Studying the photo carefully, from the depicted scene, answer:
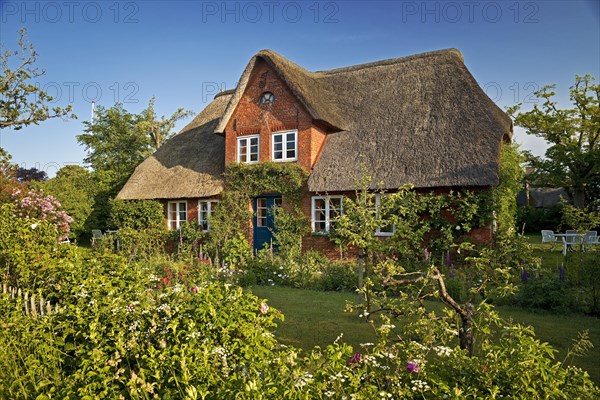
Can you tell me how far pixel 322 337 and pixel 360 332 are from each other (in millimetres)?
623

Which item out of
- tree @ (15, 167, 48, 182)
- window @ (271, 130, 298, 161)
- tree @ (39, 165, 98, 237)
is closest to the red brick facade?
window @ (271, 130, 298, 161)

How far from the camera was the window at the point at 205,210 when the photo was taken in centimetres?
1723

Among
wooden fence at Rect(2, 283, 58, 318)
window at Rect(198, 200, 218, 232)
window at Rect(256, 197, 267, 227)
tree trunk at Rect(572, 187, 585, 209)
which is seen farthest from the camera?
tree trunk at Rect(572, 187, 585, 209)

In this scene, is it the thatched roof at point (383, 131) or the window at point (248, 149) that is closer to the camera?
the thatched roof at point (383, 131)

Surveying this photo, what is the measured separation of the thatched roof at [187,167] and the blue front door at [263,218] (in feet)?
5.70

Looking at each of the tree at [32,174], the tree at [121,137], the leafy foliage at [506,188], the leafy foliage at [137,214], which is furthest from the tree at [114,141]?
the leafy foliage at [506,188]

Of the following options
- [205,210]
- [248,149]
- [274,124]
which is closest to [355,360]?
[274,124]

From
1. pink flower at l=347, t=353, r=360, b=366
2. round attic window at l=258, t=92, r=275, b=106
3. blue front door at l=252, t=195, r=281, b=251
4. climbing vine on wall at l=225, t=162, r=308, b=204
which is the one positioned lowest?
pink flower at l=347, t=353, r=360, b=366

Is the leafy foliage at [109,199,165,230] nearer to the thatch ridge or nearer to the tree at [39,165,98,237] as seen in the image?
the tree at [39,165,98,237]

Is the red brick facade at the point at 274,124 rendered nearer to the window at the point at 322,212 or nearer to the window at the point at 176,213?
the window at the point at 322,212

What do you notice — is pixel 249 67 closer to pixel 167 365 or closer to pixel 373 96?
pixel 373 96

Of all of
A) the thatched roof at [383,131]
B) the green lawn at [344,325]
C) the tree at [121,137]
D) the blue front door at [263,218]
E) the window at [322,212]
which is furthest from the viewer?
the tree at [121,137]

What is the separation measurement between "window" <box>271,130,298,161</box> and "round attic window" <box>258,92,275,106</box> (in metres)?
1.35

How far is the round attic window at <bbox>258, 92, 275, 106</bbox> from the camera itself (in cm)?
1625
